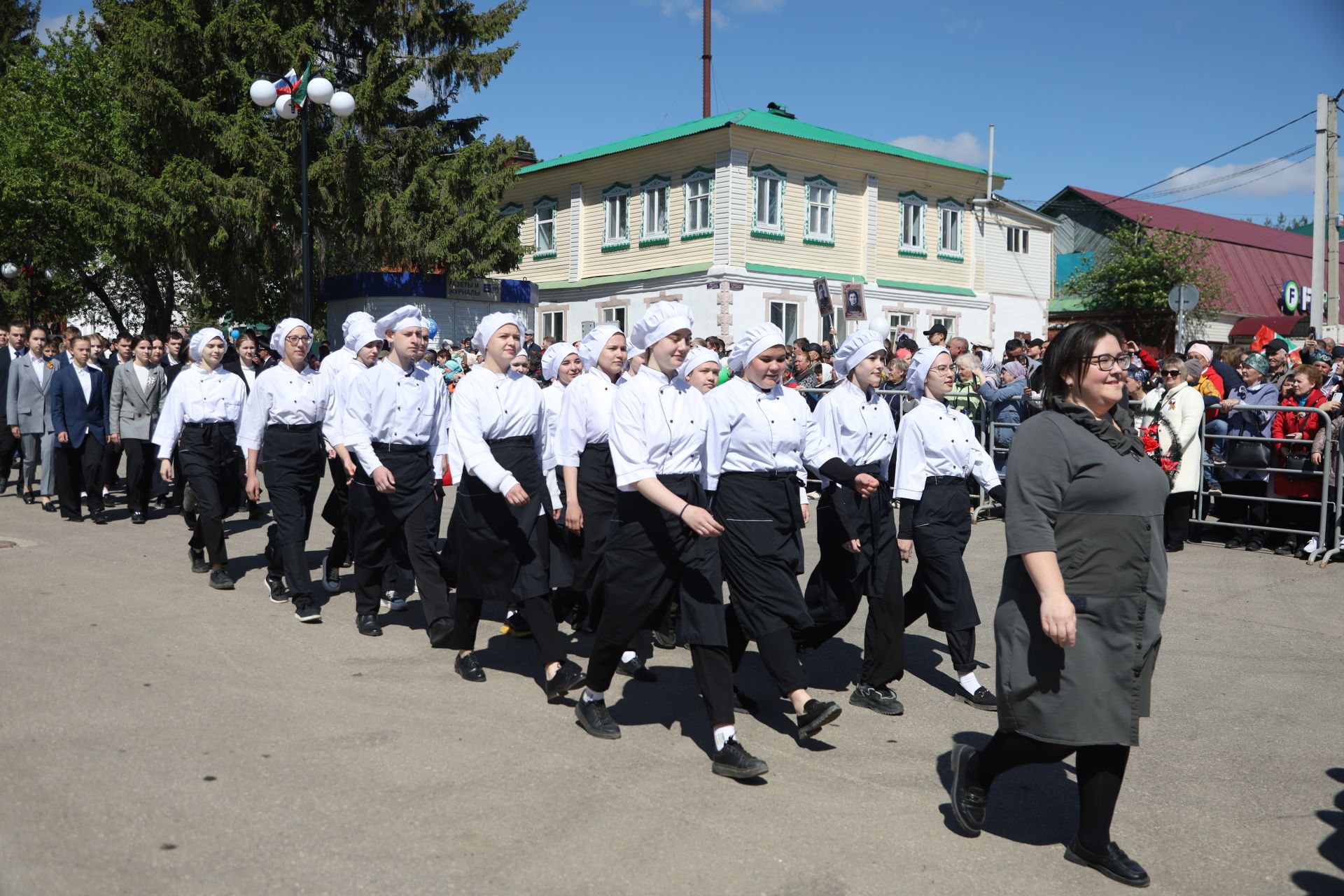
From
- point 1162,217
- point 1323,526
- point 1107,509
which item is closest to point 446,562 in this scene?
point 1107,509

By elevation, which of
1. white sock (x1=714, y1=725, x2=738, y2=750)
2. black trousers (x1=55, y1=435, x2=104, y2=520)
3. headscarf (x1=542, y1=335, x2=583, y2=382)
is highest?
headscarf (x1=542, y1=335, x2=583, y2=382)

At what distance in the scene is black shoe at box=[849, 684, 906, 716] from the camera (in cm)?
596

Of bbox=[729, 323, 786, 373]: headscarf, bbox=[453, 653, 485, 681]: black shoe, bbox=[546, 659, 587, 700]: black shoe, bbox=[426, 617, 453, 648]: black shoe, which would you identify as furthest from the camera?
bbox=[426, 617, 453, 648]: black shoe

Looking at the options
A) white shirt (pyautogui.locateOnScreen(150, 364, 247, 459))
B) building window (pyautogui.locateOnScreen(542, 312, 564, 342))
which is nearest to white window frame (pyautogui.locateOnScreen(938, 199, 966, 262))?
building window (pyautogui.locateOnScreen(542, 312, 564, 342))

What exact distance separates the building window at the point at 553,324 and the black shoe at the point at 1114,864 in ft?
106

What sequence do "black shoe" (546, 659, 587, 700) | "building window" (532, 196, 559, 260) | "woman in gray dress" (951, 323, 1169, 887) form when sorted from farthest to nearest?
1. "building window" (532, 196, 559, 260)
2. "black shoe" (546, 659, 587, 700)
3. "woman in gray dress" (951, 323, 1169, 887)

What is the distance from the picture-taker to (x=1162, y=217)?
47094 mm

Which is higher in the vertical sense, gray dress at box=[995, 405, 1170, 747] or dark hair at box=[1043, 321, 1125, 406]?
dark hair at box=[1043, 321, 1125, 406]

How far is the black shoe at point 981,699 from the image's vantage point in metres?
6.11

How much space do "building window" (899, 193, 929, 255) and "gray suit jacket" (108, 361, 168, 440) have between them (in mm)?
25327

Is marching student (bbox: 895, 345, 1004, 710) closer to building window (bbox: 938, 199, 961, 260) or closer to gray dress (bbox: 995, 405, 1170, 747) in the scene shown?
gray dress (bbox: 995, 405, 1170, 747)

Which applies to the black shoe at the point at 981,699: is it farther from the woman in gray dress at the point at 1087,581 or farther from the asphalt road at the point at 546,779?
the woman in gray dress at the point at 1087,581

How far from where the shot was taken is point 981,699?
6.14m

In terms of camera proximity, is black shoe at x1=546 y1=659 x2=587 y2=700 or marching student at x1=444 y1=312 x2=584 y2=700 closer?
black shoe at x1=546 y1=659 x2=587 y2=700
